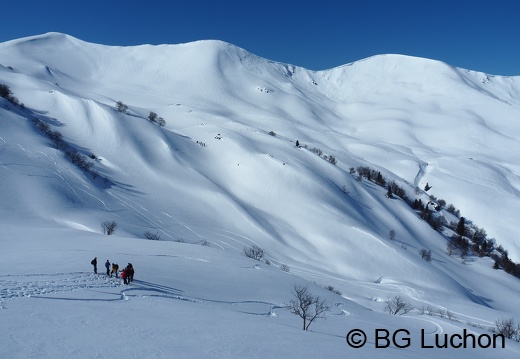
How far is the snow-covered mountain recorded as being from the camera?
47.2 feet

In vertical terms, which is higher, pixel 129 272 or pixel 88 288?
pixel 129 272

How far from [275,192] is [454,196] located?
152 feet

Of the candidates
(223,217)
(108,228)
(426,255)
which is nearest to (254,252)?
(223,217)

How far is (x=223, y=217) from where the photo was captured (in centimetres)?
4931

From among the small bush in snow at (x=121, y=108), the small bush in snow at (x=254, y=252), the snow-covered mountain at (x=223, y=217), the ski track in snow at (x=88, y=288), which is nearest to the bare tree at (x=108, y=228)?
the snow-covered mountain at (x=223, y=217)

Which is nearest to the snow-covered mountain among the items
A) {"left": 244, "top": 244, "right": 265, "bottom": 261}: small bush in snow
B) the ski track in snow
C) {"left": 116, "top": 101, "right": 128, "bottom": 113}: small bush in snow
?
the ski track in snow

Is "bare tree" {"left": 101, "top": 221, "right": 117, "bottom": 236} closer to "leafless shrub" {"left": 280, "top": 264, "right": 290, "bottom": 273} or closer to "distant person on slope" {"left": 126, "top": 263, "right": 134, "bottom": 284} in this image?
"leafless shrub" {"left": 280, "top": 264, "right": 290, "bottom": 273}

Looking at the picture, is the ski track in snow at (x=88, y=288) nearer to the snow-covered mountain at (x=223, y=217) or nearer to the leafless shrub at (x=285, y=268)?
the snow-covered mountain at (x=223, y=217)

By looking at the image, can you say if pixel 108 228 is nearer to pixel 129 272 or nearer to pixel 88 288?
pixel 129 272

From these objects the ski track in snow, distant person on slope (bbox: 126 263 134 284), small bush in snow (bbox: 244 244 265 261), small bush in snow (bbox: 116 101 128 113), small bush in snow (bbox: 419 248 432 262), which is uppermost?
small bush in snow (bbox: 116 101 128 113)

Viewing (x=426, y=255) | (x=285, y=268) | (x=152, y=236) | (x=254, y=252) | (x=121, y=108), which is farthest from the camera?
(x=121, y=108)

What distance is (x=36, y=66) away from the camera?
118562 millimetres

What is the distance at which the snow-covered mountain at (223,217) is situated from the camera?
1438 centimetres

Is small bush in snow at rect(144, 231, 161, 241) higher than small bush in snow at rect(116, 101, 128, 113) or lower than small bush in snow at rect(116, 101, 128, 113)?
lower
